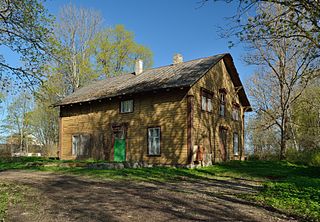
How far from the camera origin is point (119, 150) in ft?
72.9

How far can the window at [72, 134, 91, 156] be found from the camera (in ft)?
80.0

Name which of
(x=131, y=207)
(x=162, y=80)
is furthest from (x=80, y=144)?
(x=131, y=207)

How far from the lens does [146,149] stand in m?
20.6

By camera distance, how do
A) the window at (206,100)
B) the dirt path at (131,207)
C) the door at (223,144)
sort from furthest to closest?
the door at (223,144) → the window at (206,100) → the dirt path at (131,207)

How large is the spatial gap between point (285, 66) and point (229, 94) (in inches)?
257

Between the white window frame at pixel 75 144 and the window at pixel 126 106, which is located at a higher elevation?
the window at pixel 126 106

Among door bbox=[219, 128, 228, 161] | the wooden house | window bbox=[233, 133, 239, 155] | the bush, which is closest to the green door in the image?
the wooden house

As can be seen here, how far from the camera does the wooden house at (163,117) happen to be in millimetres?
19234

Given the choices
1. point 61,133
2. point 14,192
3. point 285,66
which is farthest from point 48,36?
point 285,66

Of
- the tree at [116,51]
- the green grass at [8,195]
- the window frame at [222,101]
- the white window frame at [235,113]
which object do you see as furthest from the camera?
the tree at [116,51]

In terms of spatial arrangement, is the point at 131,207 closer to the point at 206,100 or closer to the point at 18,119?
the point at 206,100

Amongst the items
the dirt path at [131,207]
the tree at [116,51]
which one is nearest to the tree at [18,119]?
the tree at [116,51]

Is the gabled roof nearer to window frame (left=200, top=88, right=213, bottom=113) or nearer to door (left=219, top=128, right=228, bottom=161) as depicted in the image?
window frame (left=200, top=88, right=213, bottom=113)

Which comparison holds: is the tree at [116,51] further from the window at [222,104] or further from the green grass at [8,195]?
the green grass at [8,195]
